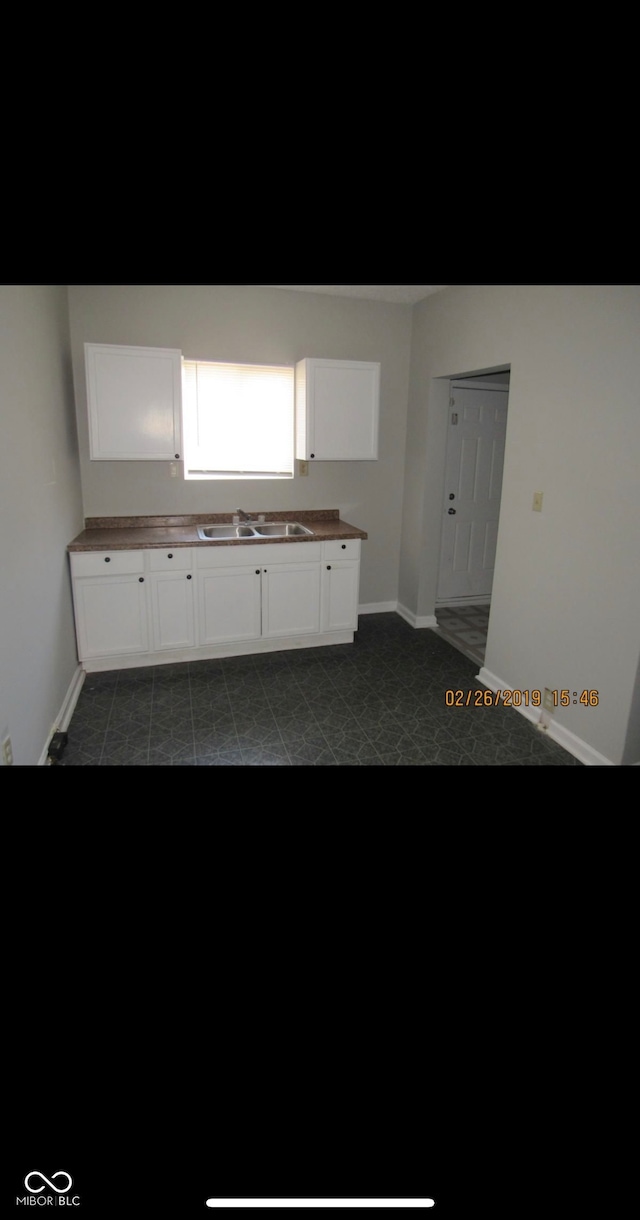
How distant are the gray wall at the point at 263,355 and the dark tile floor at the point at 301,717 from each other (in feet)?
4.02

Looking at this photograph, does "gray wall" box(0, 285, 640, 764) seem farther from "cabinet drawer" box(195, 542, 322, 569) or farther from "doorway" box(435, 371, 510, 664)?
"cabinet drawer" box(195, 542, 322, 569)

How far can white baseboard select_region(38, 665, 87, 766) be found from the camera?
8.49 ft

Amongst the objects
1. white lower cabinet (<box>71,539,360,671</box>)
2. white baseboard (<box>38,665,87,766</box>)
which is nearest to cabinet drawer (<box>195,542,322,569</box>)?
white lower cabinet (<box>71,539,360,671</box>)

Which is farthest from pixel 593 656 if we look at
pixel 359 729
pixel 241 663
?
pixel 241 663

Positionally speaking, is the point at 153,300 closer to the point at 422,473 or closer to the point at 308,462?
the point at 308,462

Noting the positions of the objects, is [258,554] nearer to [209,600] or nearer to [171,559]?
[209,600]

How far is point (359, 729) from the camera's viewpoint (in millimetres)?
3062

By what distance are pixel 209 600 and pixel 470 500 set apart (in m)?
2.61

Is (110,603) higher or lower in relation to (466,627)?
higher

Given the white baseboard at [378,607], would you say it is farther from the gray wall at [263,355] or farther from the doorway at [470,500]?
the doorway at [470,500]

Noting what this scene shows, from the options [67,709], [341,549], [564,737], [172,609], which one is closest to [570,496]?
[564,737]

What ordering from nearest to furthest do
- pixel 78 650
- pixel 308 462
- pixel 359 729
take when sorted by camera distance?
pixel 359 729 < pixel 78 650 < pixel 308 462

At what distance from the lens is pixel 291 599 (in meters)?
4.02
